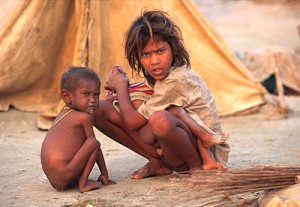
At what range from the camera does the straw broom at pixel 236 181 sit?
2.83m

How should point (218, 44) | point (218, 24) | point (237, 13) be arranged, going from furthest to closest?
point (237, 13), point (218, 24), point (218, 44)

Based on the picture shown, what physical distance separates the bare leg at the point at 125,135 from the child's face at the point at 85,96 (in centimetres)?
19

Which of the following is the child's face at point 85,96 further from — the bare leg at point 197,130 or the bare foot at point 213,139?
the bare foot at point 213,139

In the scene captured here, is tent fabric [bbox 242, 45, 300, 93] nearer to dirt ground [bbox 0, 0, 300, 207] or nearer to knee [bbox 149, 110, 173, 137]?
dirt ground [bbox 0, 0, 300, 207]

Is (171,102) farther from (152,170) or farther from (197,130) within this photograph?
(152,170)

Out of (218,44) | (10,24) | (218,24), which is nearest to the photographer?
(10,24)

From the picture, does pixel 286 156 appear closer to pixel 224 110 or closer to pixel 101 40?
pixel 224 110

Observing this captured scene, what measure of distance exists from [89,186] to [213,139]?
0.68 meters

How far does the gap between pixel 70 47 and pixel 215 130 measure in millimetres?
2467

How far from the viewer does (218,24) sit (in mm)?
12672

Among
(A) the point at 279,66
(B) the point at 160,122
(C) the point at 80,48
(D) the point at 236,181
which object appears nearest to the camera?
(D) the point at 236,181

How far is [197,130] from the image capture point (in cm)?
331

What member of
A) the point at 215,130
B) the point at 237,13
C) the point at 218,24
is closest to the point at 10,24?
the point at 215,130

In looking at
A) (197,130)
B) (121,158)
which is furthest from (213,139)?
(121,158)
